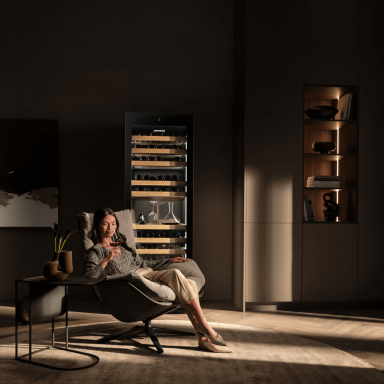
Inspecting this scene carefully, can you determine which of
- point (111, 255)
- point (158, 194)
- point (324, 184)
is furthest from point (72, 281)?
point (324, 184)

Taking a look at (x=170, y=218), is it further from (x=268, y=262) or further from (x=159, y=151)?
(x=268, y=262)

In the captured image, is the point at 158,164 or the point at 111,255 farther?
the point at 158,164

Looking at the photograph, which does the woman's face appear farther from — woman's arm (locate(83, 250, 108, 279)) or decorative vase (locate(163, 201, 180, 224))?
decorative vase (locate(163, 201, 180, 224))

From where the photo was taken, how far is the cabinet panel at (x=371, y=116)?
4.21m

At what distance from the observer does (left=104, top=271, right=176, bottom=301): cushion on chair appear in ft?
8.58

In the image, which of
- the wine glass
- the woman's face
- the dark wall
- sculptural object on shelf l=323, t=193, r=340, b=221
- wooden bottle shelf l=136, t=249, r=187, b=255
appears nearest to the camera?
the woman's face

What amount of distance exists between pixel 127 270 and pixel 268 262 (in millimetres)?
1615

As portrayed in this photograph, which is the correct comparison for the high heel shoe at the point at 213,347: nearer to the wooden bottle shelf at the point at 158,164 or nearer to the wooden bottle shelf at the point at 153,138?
the wooden bottle shelf at the point at 158,164

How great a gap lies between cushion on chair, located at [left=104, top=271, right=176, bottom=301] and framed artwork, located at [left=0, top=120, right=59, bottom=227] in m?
2.09

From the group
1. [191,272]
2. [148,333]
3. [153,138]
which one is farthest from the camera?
[153,138]

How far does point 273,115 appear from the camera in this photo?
4133 millimetres

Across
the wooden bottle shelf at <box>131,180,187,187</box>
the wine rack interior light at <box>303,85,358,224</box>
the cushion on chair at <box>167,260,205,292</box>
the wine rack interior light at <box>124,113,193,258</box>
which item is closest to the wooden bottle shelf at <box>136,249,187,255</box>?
the wine rack interior light at <box>124,113,193,258</box>

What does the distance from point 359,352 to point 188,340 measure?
1209 mm

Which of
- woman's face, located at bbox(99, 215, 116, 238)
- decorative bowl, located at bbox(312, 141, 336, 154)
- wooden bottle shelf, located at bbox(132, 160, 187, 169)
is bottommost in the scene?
woman's face, located at bbox(99, 215, 116, 238)
